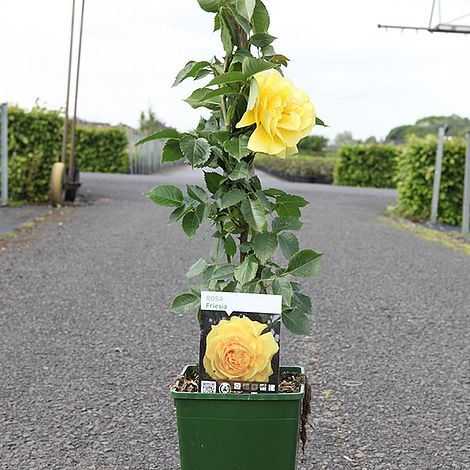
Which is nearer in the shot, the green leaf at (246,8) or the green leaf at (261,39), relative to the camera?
the green leaf at (246,8)

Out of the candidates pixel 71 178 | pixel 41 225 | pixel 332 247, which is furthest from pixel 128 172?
pixel 332 247

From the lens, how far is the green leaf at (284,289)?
2021mm

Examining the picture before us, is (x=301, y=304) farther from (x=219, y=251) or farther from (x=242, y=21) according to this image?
(x=242, y=21)

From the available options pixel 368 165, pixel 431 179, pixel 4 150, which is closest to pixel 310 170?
pixel 368 165

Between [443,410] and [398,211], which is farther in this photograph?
[398,211]

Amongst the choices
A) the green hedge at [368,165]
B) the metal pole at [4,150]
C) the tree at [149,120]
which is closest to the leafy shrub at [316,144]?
the tree at [149,120]

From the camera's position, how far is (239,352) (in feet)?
6.32

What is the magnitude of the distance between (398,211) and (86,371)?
9.36 metres

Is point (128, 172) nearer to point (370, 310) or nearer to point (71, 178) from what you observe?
point (71, 178)

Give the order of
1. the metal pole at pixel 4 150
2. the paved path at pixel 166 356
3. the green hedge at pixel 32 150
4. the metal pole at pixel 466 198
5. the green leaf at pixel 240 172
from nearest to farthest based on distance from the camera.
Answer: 1. the green leaf at pixel 240 172
2. the paved path at pixel 166 356
3. the metal pole at pixel 466 198
4. the metal pole at pixel 4 150
5. the green hedge at pixel 32 150

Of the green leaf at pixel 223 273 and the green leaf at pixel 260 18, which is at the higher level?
the green leaf at pixel 260 18

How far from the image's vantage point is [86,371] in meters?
3.76

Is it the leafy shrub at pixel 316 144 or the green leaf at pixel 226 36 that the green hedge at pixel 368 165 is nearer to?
the leafy shrub at pixel 316 144

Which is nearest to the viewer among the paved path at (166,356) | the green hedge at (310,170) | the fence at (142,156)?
the paved path at (166,356)
